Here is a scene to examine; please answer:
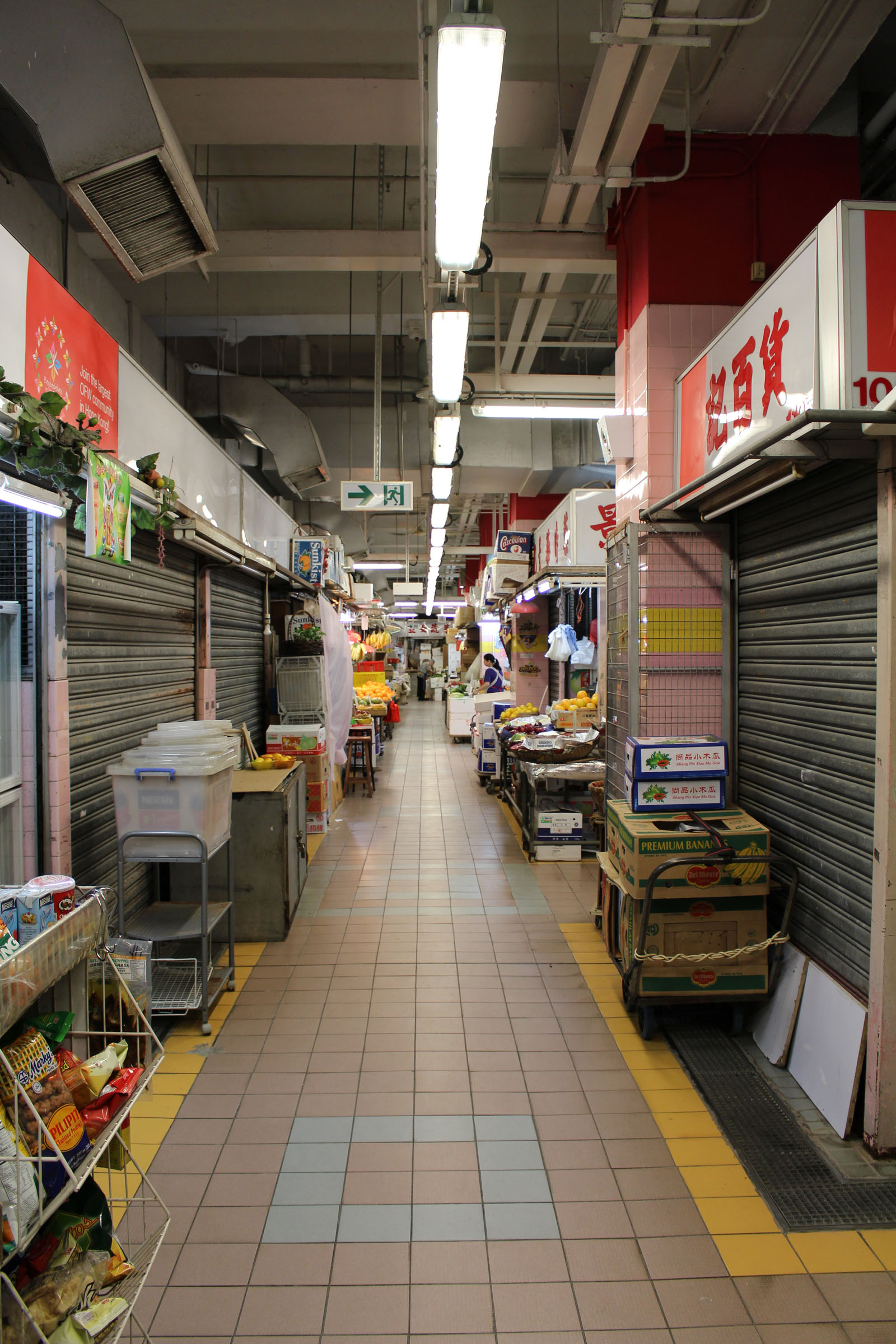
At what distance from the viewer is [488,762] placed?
11.6 m

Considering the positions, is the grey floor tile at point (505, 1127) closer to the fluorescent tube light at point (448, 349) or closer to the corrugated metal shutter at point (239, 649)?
the fluorescent tube light at point (448, 349)

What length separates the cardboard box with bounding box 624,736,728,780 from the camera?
4.12 meters

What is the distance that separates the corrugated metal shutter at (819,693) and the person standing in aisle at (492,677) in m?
10.1

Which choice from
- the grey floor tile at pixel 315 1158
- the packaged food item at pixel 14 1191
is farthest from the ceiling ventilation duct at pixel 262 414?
the packaged food item at pixel 14 1191

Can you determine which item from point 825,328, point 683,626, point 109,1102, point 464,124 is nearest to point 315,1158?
point 109,1102

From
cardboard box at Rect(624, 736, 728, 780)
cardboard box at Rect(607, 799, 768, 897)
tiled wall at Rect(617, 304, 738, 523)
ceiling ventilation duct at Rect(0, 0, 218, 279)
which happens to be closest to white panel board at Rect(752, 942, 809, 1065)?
cardboard box at Rect(607, 799, 768, 897)

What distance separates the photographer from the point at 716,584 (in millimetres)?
4566

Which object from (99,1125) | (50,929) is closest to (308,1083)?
(99,1125)

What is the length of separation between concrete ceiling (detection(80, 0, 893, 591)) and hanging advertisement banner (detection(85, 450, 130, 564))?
2.19 m

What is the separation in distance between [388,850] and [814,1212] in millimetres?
5439

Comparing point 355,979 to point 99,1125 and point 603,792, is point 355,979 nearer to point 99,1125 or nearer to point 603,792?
point 603,792

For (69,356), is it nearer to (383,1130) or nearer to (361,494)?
(383,1130)

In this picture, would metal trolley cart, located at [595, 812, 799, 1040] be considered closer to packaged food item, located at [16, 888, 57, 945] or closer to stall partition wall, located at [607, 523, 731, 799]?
stall partition wall, located at [607, 523, 731, 799]

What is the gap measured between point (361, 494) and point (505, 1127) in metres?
6.43
